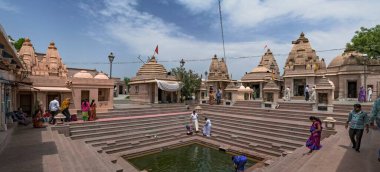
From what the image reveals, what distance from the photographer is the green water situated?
806cm

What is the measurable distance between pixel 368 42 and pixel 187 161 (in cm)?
2015

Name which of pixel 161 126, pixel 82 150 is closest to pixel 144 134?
pixel 161 126

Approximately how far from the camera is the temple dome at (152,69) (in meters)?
21.6

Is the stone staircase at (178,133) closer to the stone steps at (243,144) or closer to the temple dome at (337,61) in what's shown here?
the stone steps at (243,144)

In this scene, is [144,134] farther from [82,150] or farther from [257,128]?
[257,128]

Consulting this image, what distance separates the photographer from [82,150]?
25.4 ft

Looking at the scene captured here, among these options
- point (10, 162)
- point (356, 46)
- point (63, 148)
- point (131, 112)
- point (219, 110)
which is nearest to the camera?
point (10, 162)

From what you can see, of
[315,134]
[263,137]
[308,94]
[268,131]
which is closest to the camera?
[315,134]

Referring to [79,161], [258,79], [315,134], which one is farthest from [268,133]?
[258,79]

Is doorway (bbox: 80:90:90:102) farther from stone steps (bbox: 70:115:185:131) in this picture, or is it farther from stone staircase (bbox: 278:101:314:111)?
stone staircase (bbox: 278:101:314:111)

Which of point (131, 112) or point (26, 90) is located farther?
point (131, 112)

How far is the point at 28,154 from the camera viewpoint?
20.8 feet

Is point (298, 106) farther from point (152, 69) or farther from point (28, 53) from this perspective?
point (28, 53)

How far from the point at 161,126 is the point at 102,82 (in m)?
6.00
